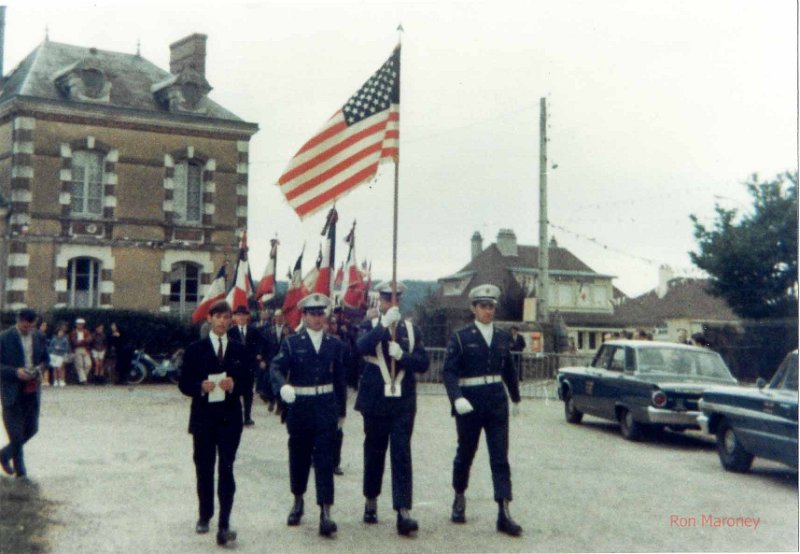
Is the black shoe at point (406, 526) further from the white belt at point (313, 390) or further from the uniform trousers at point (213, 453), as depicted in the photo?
the uniform trousers at point (213, 453)

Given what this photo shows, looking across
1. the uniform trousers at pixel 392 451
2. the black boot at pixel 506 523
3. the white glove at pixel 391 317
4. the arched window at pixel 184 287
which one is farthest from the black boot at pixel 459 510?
the arched window at pixel 184 287

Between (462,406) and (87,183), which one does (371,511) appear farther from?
(87,183)

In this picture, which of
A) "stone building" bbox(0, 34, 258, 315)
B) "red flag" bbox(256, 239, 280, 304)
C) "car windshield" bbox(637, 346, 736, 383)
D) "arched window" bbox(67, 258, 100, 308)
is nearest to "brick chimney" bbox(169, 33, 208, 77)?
"stone building" bbox(0, 34, 258, 315)

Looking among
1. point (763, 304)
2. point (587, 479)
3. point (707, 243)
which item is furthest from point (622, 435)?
point (707, 243)

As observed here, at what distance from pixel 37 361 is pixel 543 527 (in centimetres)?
559

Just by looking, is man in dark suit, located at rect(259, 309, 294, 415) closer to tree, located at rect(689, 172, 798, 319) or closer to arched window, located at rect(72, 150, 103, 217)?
tree, located at rect(689, 172, 798, 319)

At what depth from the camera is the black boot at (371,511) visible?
860 cm

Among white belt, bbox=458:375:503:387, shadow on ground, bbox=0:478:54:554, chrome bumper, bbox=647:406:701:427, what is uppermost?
white belt, bbox=458:375:503:387

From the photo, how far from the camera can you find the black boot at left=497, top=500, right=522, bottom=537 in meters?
8.08

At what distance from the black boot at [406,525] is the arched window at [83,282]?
25.0 m

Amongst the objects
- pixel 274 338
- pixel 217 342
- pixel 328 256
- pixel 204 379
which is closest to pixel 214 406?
pixel 204 379

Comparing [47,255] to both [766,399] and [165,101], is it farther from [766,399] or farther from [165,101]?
[766,399]

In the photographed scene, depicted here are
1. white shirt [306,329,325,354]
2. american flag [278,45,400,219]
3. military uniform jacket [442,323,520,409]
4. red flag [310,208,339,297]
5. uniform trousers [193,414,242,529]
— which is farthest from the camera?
red flag [310,208,339,297]

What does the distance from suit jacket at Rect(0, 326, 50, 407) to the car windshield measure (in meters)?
8.92
